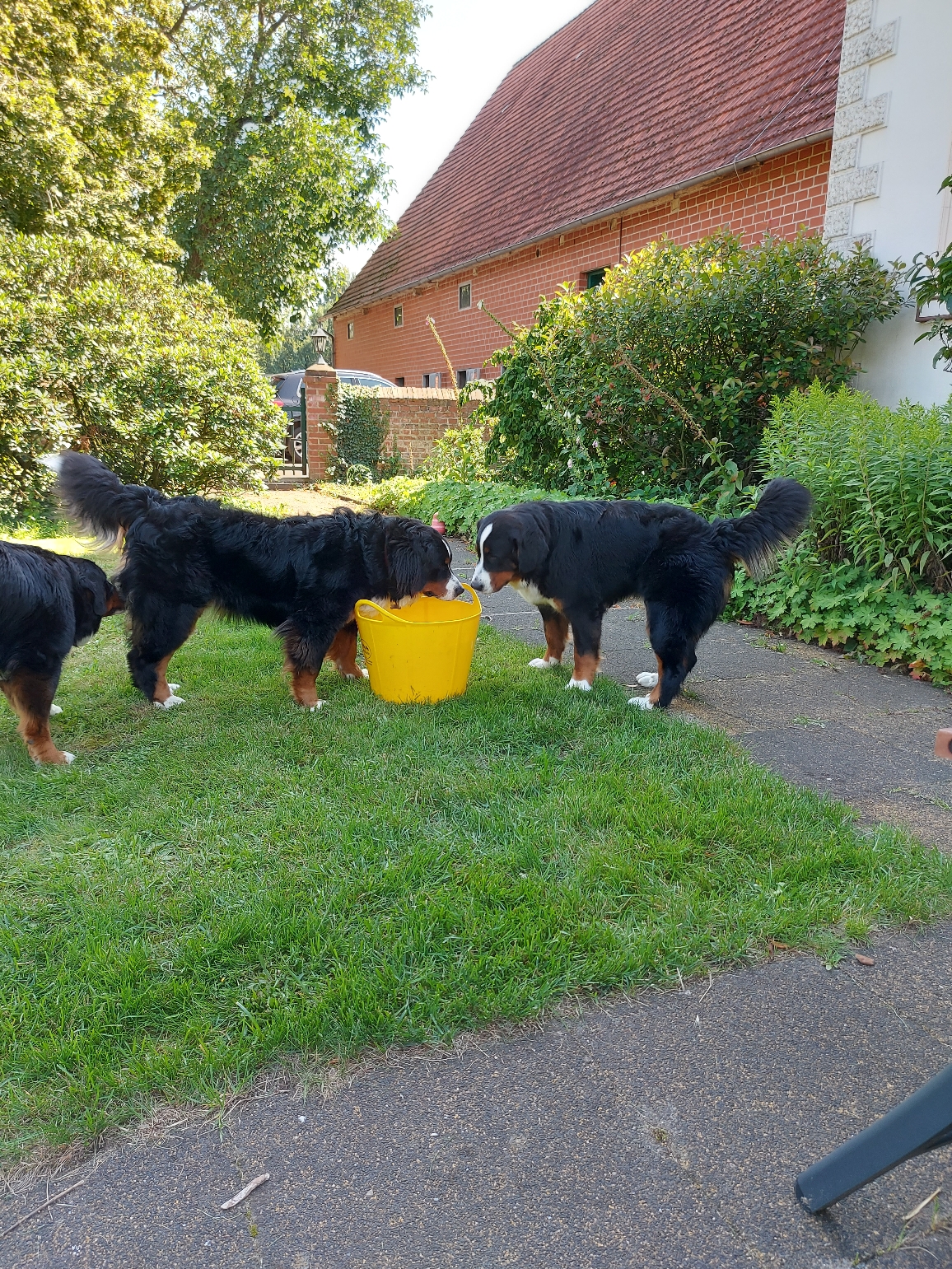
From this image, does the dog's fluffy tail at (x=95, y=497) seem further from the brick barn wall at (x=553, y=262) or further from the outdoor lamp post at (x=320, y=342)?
the outdoor lamp post at (x=320, y=342)

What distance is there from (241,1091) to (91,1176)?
339mm

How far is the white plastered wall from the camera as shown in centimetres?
678

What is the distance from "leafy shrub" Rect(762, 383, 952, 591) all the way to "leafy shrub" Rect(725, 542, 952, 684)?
0.47ft

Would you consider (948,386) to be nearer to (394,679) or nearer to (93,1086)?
(394,679)

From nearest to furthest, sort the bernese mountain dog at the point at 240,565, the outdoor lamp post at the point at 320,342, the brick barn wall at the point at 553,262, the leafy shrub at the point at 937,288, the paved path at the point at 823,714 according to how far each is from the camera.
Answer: the paved path at the point at 823,714 < the bernese mountain dog at the point at 240,565 < the leafy shrub at the point at 937,288 < the brick barn wall at the point at 553,262 < the outdoor lamp post at the point at 320,342

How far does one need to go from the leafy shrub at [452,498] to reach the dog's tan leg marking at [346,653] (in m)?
3.51

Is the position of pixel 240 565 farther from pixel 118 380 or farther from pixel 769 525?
pixel 118 380

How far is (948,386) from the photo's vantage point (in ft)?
22.1

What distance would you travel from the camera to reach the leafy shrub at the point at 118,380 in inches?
363

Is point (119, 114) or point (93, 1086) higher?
point (119, 114)

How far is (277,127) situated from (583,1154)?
22.8 metres

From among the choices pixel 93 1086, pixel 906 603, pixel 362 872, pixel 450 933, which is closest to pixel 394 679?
pixel 362 872

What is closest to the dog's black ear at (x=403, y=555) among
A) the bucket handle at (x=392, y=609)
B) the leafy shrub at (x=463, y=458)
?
the bucket handle at (x=392, y=609)

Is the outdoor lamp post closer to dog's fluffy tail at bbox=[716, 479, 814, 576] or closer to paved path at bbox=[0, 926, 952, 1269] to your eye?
dog's fluffy tail at bbox=[716, 479, 814, 576]
